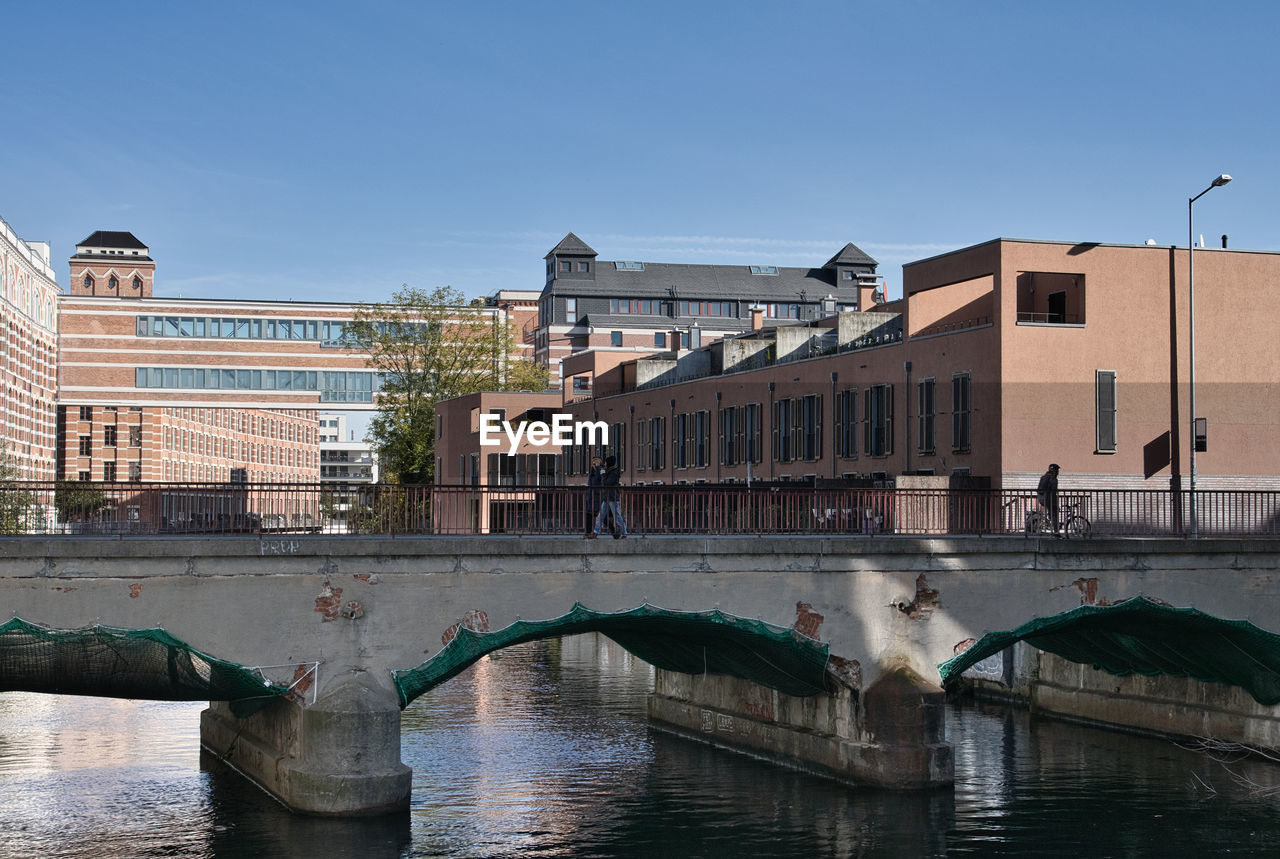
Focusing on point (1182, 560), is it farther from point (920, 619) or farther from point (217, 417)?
point (217, 417)

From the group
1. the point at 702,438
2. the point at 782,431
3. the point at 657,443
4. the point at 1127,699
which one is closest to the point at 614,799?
the point at 1127,699

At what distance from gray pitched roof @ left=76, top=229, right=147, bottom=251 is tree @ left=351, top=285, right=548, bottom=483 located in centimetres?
5266

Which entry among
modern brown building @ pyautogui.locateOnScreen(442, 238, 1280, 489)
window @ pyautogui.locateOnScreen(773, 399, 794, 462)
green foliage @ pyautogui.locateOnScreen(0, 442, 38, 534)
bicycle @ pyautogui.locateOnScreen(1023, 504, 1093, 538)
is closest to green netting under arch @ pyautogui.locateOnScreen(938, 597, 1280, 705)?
bicycle @ pyautogui.locateOnScreen(1023, 504, 1093, 538)

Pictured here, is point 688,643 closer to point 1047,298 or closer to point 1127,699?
point 1127,699

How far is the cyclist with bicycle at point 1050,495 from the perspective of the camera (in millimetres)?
33312

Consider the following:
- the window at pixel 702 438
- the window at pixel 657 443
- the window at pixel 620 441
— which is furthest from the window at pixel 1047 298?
the window at pixel 620 441

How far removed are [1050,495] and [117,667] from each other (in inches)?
775

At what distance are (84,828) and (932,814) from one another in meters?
15.7

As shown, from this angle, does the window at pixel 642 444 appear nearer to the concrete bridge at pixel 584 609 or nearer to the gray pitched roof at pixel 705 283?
the concrete bridge at pixel 584 609

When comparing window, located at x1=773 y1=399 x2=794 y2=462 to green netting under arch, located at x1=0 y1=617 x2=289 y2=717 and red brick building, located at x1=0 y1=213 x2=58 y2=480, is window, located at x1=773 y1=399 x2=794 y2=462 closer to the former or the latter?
green netting under arch, located at x1=0 y1=617 x2=289 y2=717

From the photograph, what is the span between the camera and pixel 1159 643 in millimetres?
36094

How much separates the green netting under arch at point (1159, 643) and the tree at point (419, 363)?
59.8 meters

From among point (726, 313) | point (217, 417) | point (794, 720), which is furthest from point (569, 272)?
point (794, 720)

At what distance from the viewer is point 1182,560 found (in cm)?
3303
